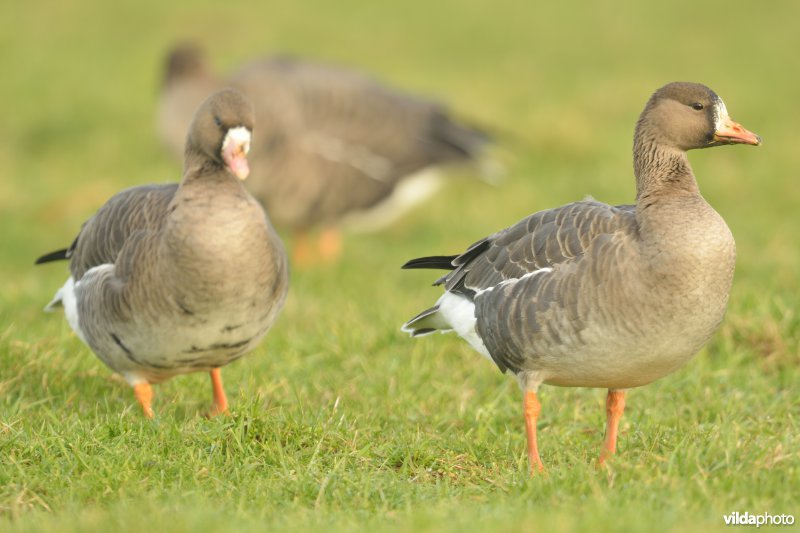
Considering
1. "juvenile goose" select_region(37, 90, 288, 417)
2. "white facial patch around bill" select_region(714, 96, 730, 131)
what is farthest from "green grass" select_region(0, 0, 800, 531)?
"white facial patch around bill" select_region(714, 96, 730, 131)

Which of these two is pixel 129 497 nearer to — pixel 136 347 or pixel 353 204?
pixel 136 347

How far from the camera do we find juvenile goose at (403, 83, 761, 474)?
4805 millimetres

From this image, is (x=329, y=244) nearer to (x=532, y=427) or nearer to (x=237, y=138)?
(x=237, y=138)

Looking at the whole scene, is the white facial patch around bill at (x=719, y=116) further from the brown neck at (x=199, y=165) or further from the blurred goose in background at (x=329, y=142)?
the blurred goose in background at (x=329, y=142)

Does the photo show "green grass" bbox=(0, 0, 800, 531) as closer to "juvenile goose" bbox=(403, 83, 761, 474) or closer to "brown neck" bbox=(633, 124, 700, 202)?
"juvenile goose" bbox=(403, 83, 761, 474)

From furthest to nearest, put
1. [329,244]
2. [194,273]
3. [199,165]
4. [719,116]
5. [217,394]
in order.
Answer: [329,244]
[217,394]
[199,165]
[194,273]
[719,116]

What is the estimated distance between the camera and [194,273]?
5441mm

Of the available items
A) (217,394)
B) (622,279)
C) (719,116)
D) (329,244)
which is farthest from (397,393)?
(329,244)

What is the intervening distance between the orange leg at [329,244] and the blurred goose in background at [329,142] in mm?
12

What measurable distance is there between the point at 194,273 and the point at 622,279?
2.05 metres

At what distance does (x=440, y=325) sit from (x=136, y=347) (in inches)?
62.9

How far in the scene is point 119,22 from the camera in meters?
19.9

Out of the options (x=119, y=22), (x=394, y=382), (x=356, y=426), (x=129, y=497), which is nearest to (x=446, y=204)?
(x=394, y=382)

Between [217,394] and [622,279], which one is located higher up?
[622,279]
